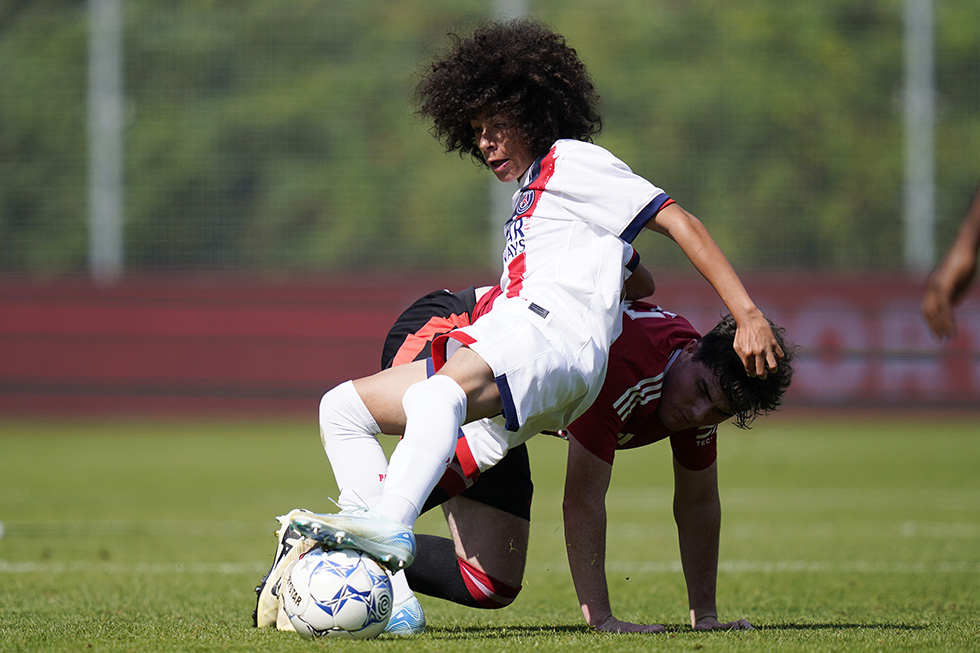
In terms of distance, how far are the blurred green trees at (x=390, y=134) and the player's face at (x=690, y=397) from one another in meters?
14.8

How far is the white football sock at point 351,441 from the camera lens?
3.88 metres

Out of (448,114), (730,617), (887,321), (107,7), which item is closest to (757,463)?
(887,321)

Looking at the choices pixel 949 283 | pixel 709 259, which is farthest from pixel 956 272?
pixel 709 259

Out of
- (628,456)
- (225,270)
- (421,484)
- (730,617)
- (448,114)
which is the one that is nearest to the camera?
(421,484)

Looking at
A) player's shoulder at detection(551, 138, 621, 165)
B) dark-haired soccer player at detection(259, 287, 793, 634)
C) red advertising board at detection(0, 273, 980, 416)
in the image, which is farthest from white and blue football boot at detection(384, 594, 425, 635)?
red advertising board at detection(0, 273, 980, 416)

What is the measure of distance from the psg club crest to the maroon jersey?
63cm

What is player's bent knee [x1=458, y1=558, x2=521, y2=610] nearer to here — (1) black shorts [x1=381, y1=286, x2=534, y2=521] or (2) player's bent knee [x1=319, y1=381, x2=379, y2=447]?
(1) black shorts [x1=381, y1=286, x2=534, y2=521]

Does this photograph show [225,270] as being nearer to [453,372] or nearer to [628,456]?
[628,456]

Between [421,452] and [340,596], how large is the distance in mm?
487

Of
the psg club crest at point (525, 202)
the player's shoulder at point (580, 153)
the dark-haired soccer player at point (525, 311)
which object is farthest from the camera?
the psg club crest at point (525, 202)

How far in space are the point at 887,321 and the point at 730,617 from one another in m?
13.2

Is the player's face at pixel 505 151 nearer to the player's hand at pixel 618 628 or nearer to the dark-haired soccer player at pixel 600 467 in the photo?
the dark-haired soccer player at pixel 600 467

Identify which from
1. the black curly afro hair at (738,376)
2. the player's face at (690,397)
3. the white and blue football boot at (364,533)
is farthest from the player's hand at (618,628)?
the white and blue football boot at (364,533)

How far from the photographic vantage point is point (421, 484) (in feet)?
11.3
